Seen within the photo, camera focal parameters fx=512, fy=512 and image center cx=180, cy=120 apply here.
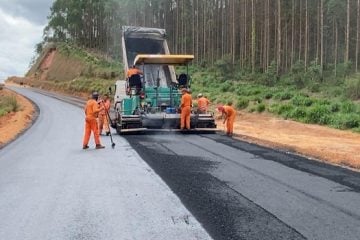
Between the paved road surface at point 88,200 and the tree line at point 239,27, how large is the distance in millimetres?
32213

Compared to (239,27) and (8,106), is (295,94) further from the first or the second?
(239,27)

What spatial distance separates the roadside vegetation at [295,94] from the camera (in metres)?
23.5

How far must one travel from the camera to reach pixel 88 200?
813 centimetres

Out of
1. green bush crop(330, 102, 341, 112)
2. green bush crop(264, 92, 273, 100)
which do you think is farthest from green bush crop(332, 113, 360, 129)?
green bush crop(264, 92, 273, 100)

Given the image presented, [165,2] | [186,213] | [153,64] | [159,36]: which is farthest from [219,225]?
[165,2]

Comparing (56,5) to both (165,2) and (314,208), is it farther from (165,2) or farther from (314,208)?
(314,208)

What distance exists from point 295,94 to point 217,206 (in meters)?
23.6

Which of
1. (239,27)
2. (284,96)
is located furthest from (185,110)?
(239,27)

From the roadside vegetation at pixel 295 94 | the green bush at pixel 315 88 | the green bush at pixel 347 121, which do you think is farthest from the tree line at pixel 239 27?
the green bush at pixel 347 121

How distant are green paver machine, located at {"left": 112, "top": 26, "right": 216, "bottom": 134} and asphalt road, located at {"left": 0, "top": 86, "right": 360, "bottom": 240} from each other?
15.3ft

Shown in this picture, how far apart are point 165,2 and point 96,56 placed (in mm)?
12702

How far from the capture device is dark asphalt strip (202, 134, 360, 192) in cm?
1001

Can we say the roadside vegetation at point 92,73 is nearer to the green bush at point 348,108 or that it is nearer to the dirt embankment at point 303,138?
the dirt embankment at point 303,138

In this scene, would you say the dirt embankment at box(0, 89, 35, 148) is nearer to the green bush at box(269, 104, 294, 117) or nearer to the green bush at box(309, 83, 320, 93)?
the green bush at box(269, 104, 294, 117)
